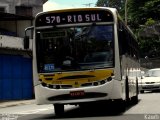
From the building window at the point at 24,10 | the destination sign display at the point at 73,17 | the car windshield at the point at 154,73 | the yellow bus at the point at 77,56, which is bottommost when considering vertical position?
the car windshield at the point at 154,73

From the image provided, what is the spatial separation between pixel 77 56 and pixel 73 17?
49.2 inches

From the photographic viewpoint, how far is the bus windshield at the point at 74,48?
653 inches

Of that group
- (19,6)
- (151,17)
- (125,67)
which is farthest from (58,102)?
(151,17)

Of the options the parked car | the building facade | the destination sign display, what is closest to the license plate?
the destination sign display

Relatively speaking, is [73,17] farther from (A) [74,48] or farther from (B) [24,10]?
(B) [24,10]

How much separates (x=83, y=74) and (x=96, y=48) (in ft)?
2.92

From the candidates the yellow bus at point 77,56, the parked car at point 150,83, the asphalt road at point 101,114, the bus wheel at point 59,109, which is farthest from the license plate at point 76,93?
the parked car at point 150,83

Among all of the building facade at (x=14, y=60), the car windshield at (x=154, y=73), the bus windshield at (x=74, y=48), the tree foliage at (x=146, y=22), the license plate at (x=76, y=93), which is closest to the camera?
the license plate at (x=76, y=93)

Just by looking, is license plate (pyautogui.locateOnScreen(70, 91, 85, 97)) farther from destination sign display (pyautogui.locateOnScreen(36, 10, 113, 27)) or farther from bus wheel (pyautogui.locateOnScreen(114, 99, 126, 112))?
destination sign display (pyautogui.locateOnScreen(36, 10, 113, 27))

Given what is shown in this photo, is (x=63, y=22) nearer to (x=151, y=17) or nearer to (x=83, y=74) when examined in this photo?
(x=83, y=74)

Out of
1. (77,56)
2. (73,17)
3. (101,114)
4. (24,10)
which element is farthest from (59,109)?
(24,10)

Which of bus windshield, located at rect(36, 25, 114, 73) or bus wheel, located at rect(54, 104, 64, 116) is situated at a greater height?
bus windshield, located at rect(36, 25, 114, 73)

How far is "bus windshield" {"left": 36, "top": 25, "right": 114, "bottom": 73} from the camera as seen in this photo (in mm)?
16594

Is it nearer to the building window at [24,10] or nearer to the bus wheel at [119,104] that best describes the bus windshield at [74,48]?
the bus wheel at [119,104]
